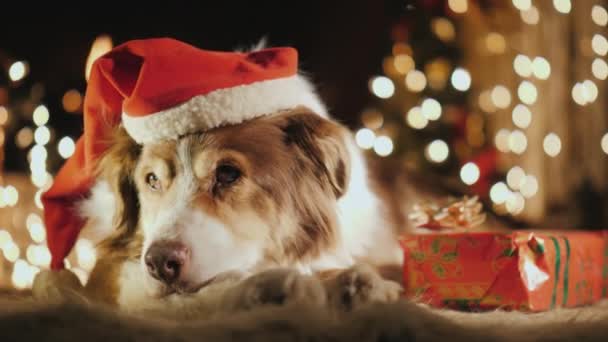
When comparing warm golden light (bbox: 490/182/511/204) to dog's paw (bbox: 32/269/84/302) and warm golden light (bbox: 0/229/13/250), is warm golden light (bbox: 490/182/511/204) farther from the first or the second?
warm golden light (bbox: 0/229/13/250)

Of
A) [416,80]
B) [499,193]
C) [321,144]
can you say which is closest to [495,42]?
[416,80]

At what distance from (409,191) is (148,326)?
1191 mm

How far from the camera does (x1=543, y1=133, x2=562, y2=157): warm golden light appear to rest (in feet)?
8.68

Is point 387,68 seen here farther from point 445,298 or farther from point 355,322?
point 355,322

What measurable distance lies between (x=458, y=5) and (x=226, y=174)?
1.94m

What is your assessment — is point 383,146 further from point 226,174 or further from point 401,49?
point 226,174

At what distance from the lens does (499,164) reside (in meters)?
2.71

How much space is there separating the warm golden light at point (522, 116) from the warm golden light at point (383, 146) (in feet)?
1.91

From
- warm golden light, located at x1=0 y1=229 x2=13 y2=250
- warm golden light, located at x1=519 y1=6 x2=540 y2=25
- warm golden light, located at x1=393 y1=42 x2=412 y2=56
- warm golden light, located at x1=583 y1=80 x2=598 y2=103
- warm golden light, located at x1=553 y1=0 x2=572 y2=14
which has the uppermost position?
warm golden light, located at x1=553 y1=0 x2=572 y2=14

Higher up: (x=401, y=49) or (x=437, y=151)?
(x=401, y=49)

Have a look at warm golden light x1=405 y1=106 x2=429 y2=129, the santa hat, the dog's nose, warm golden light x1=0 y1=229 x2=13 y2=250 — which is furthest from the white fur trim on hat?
warm golden light x1=405 y1=106 x2=429 y2=129

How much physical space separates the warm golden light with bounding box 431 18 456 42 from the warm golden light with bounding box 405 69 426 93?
18 cm

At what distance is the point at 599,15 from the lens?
7.97 feet

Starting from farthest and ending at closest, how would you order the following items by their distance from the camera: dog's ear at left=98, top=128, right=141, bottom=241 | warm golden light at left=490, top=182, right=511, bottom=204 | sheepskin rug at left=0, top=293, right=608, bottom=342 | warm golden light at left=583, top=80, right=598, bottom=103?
warm golden light at left=490, top=182, right=511, bottom=204
warm golden light at left=583, top=80, right=598, bottom=103
dog's ear at left=98, top=128, right=141, bottom=241
sheepskin rug at left=0, top=293, right=608, bottom=342
